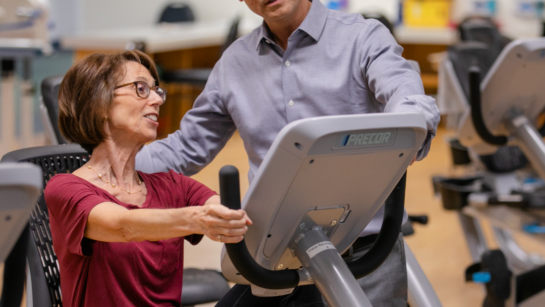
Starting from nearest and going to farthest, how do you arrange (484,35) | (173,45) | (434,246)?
(484,35) < (434,246) < (173,45)

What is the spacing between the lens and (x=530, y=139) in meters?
2.23

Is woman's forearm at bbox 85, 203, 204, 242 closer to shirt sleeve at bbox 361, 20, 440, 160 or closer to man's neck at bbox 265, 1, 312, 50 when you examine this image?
shirt sleeve at bbox 361, 20, 440, 160

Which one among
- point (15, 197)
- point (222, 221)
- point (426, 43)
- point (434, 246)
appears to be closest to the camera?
point (15, 197)

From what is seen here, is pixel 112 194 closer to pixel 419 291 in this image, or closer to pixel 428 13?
pixel 419 291

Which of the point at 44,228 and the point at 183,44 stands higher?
the point at 44,228

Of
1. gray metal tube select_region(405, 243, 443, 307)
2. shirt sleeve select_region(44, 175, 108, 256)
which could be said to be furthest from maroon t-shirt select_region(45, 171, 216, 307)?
gray metal tube select_region(405, 243, 443, 307)

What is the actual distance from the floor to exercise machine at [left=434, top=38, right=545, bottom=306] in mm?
215

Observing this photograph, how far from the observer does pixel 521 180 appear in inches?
124

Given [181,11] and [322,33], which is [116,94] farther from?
[181,11]

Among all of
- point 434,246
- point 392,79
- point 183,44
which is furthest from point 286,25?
point 183,44

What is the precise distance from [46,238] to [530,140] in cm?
170

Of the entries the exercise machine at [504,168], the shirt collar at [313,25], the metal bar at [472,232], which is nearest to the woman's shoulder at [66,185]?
the shirt collar at [313,25]

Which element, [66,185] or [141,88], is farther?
[141,88]

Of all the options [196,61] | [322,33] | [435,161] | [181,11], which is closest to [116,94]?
[322,33]
